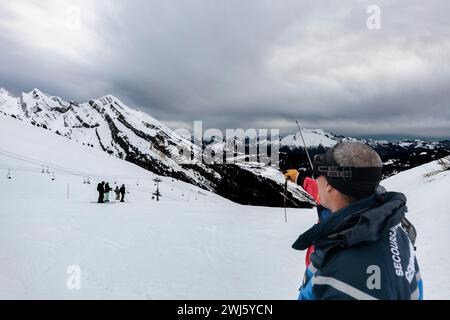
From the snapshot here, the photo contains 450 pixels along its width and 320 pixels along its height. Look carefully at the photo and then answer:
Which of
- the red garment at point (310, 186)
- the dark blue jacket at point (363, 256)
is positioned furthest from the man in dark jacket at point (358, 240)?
the red garment at point (310, 186)

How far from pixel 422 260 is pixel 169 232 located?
938 centimetres

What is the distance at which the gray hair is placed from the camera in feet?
8.07

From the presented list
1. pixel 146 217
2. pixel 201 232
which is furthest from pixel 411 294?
pixel 146 217

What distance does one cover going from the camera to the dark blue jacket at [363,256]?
77.4 inches

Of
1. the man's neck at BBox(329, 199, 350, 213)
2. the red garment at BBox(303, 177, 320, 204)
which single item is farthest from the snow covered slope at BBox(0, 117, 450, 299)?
the man's neck at BBox(329, 199, 350, 213)

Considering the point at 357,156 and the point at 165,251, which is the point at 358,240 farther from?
the point at 165,251

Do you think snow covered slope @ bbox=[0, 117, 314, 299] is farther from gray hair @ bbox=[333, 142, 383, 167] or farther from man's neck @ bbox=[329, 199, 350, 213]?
gray hair @ bbox=[333, 142, 383, 167]

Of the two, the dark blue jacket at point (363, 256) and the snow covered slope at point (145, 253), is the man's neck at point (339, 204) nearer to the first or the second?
the dark blue jacket at point (363, 256)

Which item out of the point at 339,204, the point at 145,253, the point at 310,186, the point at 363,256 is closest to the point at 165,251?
the point at 145,253

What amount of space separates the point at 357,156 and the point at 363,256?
2.80 feet

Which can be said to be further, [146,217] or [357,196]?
[146,217]

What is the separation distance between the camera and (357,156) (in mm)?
2502
